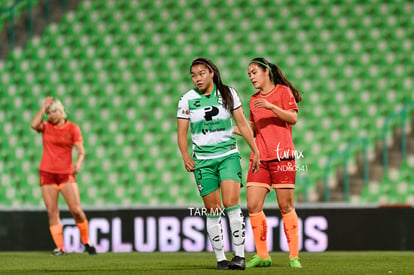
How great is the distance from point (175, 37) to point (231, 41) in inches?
37.1

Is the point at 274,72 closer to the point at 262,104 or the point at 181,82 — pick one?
the point at 262,104

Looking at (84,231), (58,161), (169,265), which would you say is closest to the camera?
(169,265)

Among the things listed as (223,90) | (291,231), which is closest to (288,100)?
(223,90)

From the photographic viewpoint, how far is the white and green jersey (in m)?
7.07

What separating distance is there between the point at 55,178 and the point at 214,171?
366cm

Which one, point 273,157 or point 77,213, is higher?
point 273,157

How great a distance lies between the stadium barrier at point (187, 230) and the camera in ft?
37.4

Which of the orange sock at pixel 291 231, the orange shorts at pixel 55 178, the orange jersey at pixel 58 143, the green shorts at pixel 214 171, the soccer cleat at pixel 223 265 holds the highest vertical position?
the orange jersey at pixel 58 143

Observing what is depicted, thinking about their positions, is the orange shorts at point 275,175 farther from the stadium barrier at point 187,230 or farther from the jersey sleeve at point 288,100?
the stadium barrier at point 187,230

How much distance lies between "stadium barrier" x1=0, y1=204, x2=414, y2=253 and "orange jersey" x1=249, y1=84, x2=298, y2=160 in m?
3.91

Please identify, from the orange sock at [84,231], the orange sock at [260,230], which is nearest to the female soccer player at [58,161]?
the orange sock at [84,231]

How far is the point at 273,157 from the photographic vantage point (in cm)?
763

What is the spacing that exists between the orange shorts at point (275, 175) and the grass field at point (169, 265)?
694 mm

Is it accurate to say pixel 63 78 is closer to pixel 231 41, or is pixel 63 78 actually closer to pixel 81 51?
pixel 81 51
